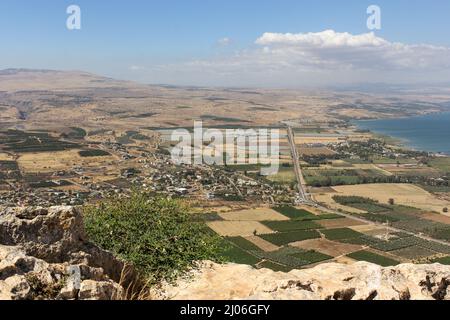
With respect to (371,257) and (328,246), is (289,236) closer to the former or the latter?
(328,246)

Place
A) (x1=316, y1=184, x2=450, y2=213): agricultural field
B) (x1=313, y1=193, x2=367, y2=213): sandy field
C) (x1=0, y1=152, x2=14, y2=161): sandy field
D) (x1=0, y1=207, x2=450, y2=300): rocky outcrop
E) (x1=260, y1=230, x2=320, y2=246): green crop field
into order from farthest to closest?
(x1=0, y1=152, x2=14, y2=161): sandy field
(x1=316, y1=184, x2=450, y2=213): agricultural field
(x1=313, y1=193, x2=367, y2=213): sandy field
(x1=260, y1=230, x2=320, y2=246): green crop field
(x1=0, y1=207, x2=450, y2=300): rocky outcrop

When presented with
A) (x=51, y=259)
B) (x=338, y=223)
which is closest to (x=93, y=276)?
(x=51, y=259)

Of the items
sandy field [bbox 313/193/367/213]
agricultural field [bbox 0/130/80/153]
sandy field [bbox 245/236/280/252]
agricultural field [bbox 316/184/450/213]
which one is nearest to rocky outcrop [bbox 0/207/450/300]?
sandy field [bbox 245/236/280/252]

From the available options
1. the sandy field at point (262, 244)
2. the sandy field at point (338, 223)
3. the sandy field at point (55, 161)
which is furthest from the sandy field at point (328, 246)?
the sandy field at point (55, 161)

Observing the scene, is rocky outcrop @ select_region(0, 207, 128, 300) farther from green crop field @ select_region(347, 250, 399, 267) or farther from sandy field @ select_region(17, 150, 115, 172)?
sandy field @ select_region(17, 150, 115, 172)

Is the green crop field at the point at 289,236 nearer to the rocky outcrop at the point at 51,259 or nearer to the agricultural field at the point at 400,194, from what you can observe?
the agricultural field at the point at 400,194

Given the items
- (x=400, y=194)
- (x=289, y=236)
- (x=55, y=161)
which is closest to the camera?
(x=289, y=236)
